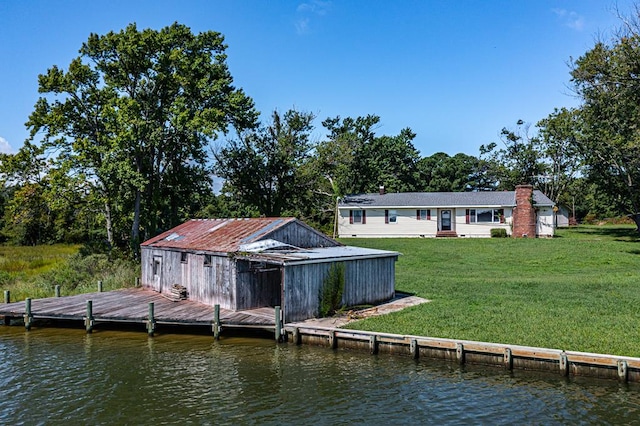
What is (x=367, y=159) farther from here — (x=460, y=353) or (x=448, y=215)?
(x=460, y=353)

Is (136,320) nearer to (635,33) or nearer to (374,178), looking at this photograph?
(635,33)

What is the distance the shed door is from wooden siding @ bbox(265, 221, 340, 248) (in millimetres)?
8049

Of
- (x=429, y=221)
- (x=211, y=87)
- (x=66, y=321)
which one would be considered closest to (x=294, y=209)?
(x=429, y=221)

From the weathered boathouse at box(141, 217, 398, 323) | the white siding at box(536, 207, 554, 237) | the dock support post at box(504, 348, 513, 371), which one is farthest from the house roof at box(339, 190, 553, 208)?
the dock support post at box(504, 348, 513, 371)

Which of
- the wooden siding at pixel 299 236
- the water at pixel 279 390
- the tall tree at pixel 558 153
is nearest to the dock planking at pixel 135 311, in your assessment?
the water at pixel 279 390

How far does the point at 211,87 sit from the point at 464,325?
89.8 ft

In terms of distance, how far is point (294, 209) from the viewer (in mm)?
52812

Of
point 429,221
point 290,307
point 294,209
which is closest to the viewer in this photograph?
point 290,307

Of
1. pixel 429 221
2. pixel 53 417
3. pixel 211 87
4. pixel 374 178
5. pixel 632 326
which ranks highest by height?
pixel 211 87

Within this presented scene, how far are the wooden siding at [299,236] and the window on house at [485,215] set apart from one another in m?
25.1

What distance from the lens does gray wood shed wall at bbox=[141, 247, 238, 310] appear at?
2155 cm

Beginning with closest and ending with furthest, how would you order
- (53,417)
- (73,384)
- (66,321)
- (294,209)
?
(53,417), (73,384), (66,321), (294,209)

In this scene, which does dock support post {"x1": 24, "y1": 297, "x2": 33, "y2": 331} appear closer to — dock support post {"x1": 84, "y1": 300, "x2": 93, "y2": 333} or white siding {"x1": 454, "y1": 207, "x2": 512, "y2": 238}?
dock support post {"x1": 84, "y1": 300, "x2": 93, "y2": 333}

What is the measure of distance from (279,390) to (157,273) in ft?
51.2
